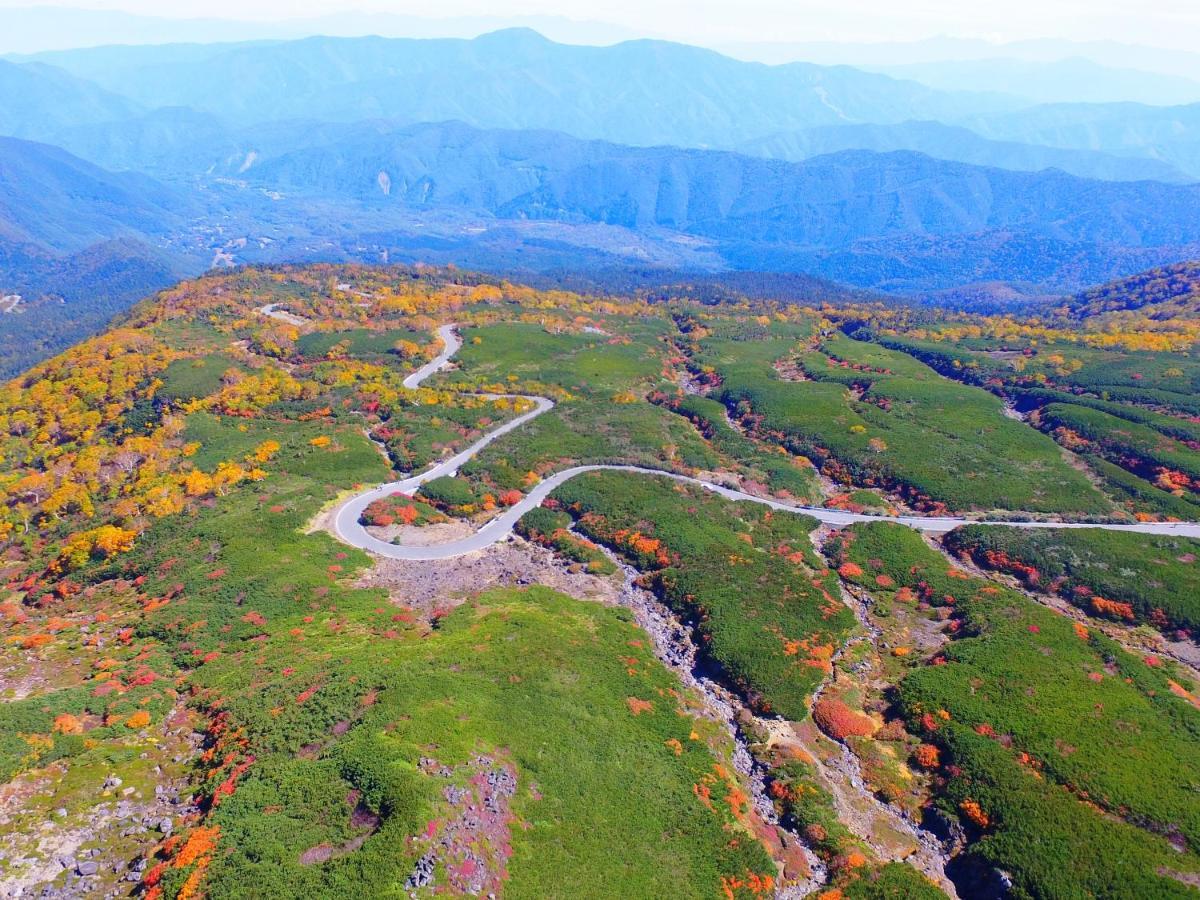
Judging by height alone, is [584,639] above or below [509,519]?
above

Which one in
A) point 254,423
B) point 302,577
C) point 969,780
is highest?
point 969,780

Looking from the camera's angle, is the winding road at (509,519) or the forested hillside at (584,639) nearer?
the forested hillside at (584,639)

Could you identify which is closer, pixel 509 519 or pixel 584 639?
pixel 584 639

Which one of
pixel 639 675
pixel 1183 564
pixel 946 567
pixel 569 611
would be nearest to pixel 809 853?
pixel 639 675

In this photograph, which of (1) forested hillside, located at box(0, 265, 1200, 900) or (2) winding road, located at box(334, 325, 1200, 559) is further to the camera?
(2) winding road, located at box(334, 325, 1200, 559)

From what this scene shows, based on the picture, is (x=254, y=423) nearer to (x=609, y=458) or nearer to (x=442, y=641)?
(x=609, y=458)

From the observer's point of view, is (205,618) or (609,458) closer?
(205,618)

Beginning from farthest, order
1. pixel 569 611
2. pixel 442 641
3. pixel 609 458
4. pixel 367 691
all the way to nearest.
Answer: pixel 609 458 < pixel 569 611 < pixel 442 641 < pixel 367 691

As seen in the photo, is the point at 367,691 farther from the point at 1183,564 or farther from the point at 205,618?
the point at 1183,564

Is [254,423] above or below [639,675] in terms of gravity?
below

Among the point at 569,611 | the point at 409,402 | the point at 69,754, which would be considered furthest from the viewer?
the point at 409,402
